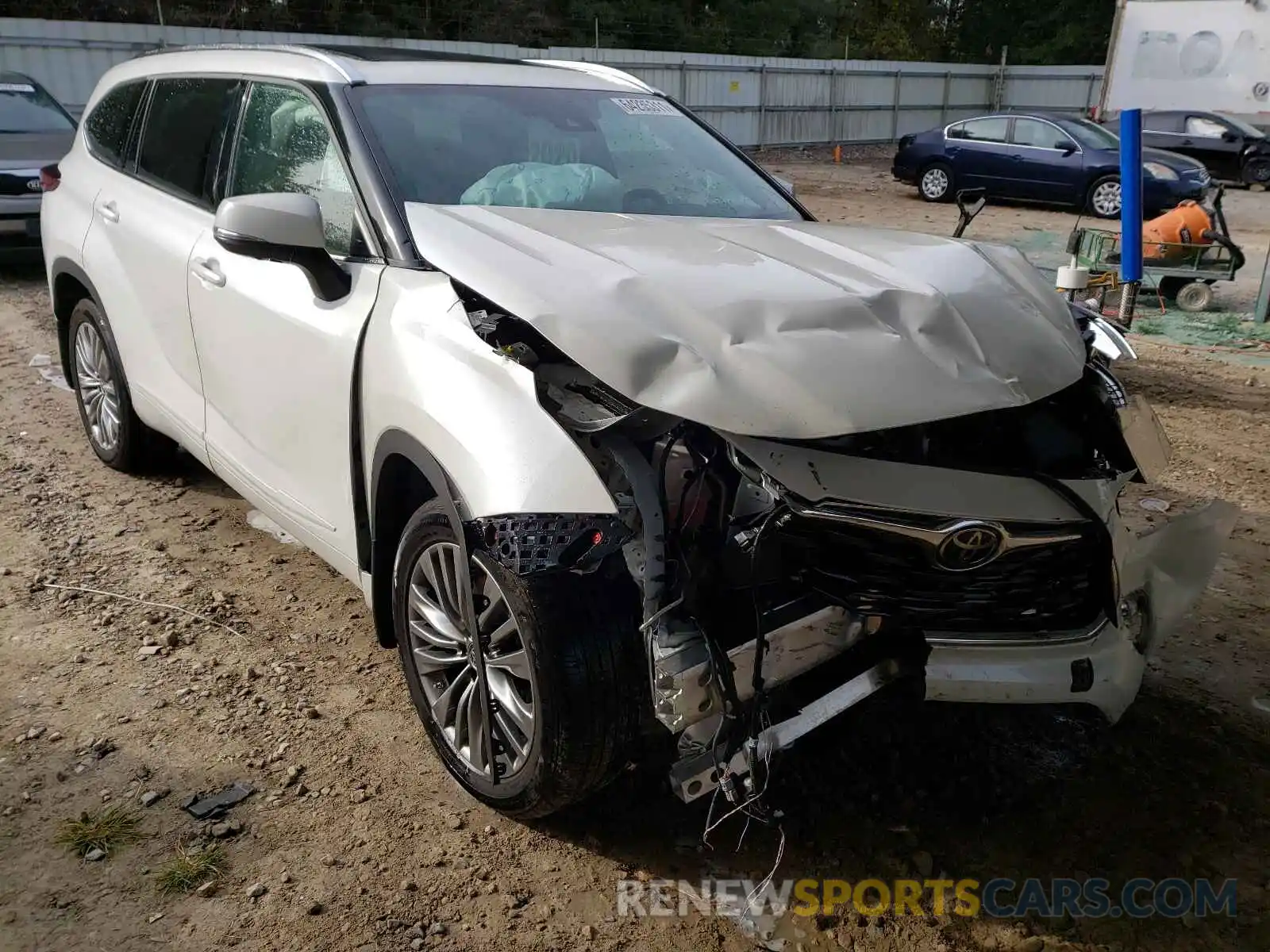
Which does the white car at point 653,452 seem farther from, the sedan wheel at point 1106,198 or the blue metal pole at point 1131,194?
the sedan wheel at point 1106,198

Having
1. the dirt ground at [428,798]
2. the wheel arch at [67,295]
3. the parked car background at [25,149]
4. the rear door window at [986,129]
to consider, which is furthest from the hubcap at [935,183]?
the wheel arch at [67,295]

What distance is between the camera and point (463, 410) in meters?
2.46

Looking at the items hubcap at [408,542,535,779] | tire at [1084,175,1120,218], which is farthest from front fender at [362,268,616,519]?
tire at [1084,175,1120,218]

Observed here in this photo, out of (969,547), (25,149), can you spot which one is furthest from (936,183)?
(969,547)

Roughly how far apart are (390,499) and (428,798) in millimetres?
809

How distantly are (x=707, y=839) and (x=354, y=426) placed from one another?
1443 millimetres

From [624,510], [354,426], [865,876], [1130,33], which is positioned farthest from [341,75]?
[1130,33]

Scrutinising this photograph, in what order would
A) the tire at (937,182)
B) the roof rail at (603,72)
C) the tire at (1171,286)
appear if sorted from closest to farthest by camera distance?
the roof rail at (603,72) < the tire at (1171,286) < the tire at (937,182)

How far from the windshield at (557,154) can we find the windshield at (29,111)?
8484 millimetres

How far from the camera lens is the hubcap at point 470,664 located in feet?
8.19

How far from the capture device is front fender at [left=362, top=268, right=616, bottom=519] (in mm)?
2270

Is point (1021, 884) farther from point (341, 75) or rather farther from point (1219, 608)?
point (341, 75)

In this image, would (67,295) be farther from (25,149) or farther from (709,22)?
(709,22)

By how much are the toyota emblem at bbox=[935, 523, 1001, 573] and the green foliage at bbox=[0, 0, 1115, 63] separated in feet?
70.5
